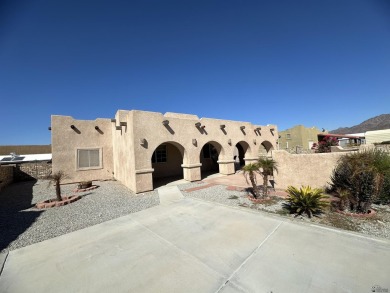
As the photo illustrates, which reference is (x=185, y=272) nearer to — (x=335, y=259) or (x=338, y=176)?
(x=335, y=259)

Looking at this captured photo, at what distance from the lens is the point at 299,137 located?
33.2 m

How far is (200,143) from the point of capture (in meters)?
14.2

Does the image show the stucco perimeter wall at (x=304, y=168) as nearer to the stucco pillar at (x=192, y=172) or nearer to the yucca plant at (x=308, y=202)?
the yucca plant at (x=308, y=202)

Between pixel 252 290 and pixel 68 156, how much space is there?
56.8 feet

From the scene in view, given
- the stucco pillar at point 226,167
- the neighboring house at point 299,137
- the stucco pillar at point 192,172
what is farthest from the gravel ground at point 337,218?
the neighboring house at point 299,137

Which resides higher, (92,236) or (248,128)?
(248,128)

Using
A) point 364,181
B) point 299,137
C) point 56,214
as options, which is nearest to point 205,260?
point 364,181

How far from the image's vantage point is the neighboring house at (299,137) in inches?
1298

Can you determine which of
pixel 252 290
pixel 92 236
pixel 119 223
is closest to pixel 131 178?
pixel 119 223

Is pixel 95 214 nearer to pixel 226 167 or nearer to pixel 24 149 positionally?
pixel 226 167

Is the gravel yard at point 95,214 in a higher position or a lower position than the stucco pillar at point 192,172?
lower

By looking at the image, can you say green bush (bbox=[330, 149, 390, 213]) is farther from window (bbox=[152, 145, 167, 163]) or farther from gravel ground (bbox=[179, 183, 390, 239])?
window (bbox=[152, 145, 167, 163])

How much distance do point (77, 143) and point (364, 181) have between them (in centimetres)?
1917

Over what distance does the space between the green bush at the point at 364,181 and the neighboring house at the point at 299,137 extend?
90.0 ft
